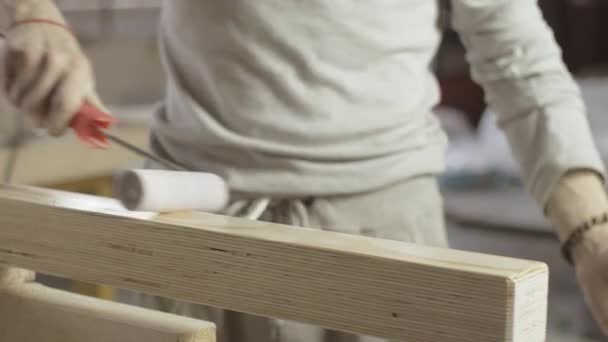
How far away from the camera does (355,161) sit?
0.70 metres

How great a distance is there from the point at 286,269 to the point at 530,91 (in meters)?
0.33

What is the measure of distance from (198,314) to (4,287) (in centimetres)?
16

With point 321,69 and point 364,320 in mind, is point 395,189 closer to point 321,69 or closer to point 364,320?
point 321,69

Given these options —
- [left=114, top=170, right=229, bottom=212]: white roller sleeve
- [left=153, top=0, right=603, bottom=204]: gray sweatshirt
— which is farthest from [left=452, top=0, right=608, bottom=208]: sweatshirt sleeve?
[left=114, top=170, right=229, bottom=212]: white roller sleeve

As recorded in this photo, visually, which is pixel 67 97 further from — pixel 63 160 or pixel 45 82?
pixel 63 160

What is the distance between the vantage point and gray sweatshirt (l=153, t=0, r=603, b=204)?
68cm

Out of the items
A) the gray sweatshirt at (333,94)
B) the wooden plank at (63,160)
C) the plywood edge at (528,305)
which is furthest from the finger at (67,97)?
the wooden plank at (63,160)

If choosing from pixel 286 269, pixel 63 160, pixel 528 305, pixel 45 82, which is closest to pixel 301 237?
pixel 286 269

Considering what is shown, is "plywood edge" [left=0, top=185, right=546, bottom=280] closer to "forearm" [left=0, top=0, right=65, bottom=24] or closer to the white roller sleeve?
the white roller sleeve

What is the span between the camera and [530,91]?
718 millimetres

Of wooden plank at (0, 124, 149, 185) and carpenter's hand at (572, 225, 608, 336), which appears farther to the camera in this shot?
wooden plank at (0, 124, 149, 185)

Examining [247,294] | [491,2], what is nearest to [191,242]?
[247,294]

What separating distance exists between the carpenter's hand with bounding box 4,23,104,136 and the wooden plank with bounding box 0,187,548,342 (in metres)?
0.07

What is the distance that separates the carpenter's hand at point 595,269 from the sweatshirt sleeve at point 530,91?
5 centimetres
